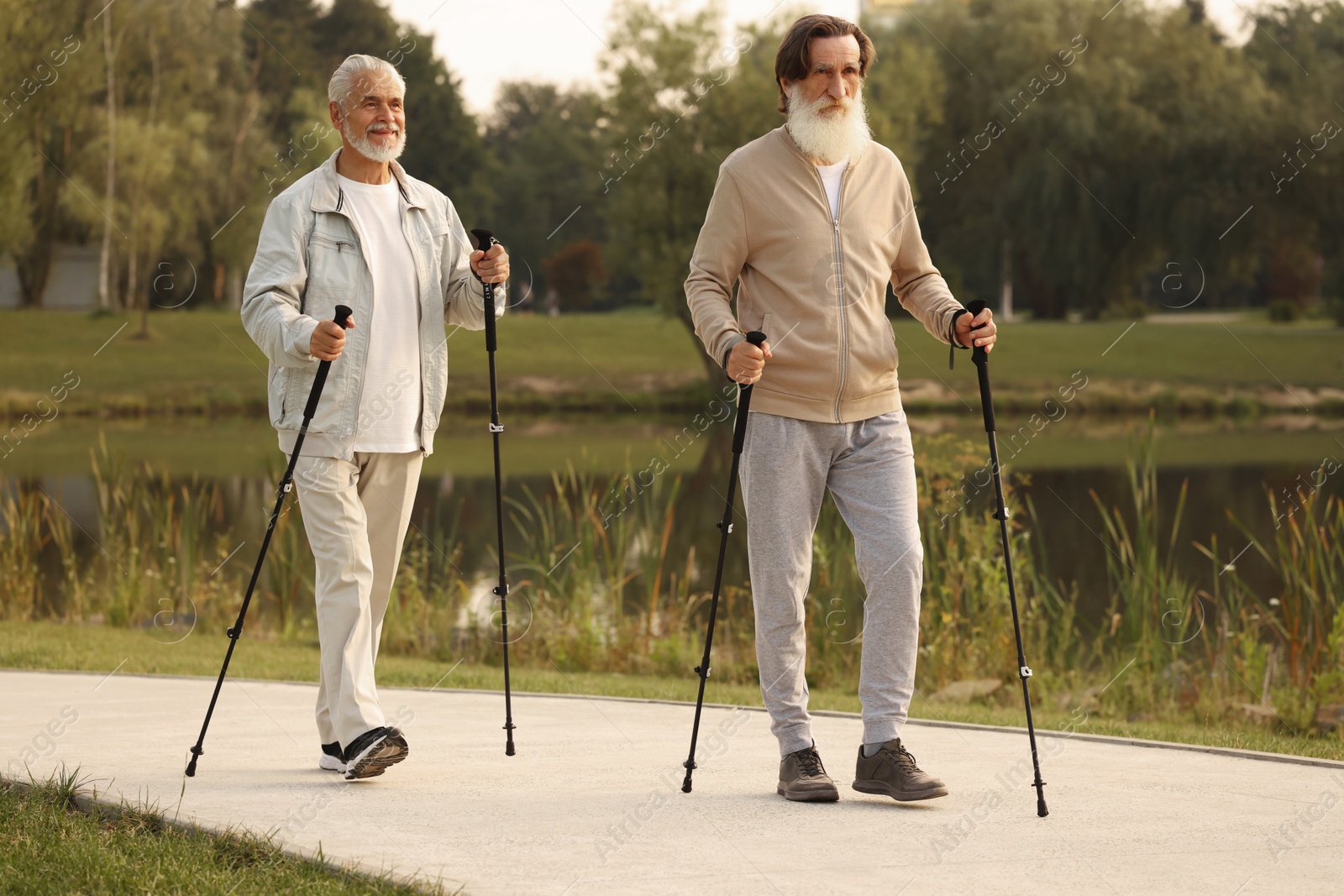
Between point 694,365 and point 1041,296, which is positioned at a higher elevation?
point 1041,296

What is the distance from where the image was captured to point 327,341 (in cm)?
431

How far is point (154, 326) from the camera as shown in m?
37.8

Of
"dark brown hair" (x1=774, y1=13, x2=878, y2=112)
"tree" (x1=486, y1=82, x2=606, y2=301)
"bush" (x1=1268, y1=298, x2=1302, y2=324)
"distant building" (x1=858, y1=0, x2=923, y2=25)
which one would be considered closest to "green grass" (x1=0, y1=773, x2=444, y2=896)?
"dark brown hair" (x1=774, y1=13, x2=878, y2=112)

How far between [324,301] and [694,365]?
31.6 meters

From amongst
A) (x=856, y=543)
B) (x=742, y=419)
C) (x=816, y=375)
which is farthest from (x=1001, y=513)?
(x=742, y=419)

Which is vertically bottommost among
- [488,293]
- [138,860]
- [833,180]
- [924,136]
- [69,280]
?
[138,860]

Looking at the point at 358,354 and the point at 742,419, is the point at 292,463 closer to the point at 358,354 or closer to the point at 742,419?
the point at 358,354

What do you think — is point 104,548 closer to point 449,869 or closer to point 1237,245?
point 449,869

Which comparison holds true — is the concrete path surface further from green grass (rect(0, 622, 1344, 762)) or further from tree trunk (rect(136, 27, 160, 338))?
tree trunk (rect(136, 27, 160, 338))

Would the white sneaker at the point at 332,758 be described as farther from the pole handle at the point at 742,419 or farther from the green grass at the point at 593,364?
the green grass at the point at 593,364

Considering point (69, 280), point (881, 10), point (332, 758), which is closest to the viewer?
point (332, 758)

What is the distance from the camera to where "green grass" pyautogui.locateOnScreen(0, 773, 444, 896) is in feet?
10.9

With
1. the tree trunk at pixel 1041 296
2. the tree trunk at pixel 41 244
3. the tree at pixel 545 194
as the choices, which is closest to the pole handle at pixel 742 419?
the tree trunk at pixel 41 244

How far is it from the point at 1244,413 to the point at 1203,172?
1001 centimetres
